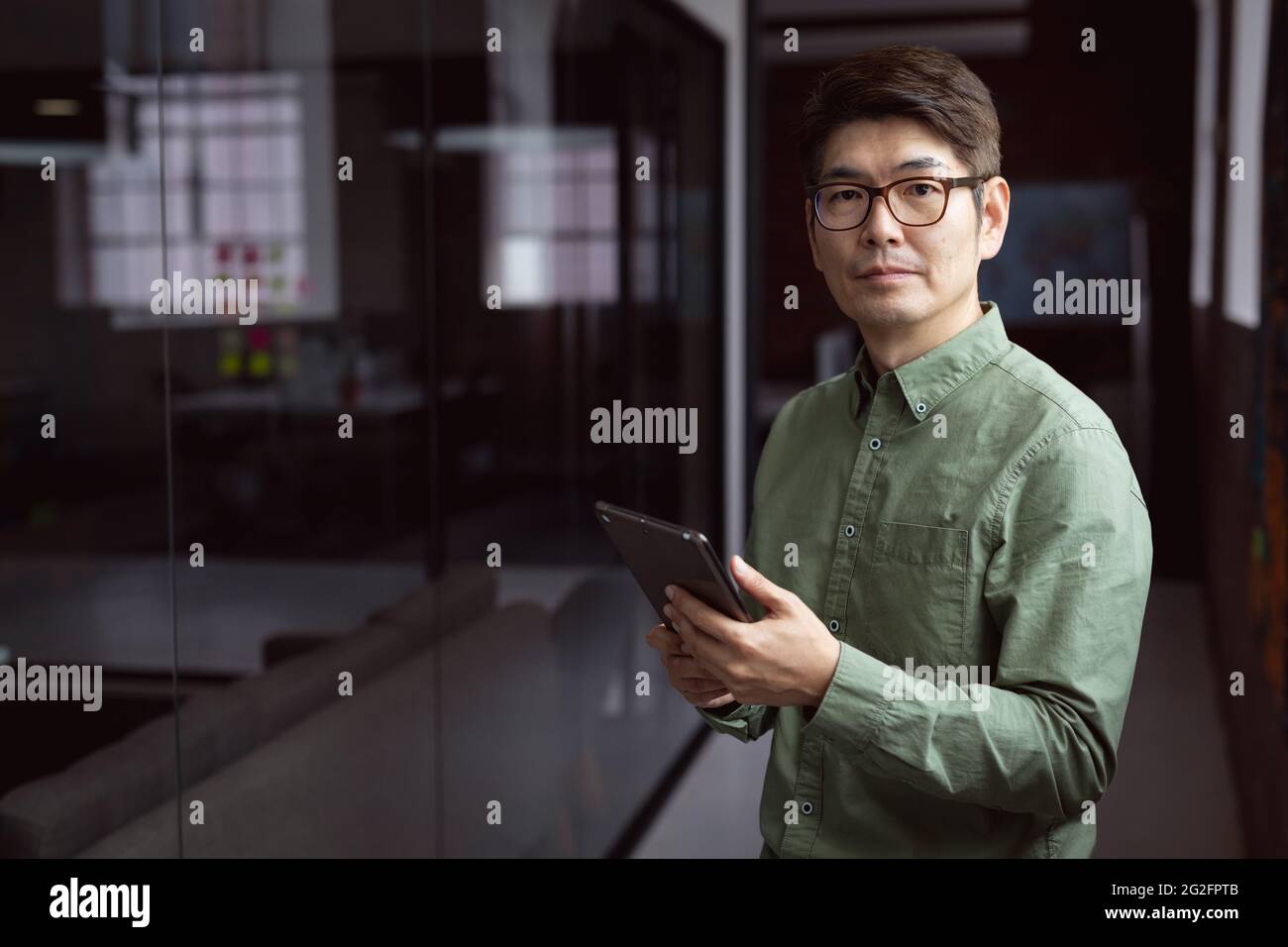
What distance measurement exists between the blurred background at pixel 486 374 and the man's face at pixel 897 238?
19 centimetres

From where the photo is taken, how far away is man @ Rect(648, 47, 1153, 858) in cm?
105

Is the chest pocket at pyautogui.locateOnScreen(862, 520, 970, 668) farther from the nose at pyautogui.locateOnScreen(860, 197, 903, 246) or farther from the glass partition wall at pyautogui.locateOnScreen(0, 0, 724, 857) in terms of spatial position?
the glass partition wall at pyautogui.locateOnScreen(0, 0, 724, 857)

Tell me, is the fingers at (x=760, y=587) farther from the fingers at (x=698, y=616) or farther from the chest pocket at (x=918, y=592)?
the chest pocket at (x=918, y=592)

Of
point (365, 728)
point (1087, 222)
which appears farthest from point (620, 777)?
point (1087, 222)

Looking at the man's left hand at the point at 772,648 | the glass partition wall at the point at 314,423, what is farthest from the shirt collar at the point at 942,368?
the glass partition wall at the point at 314,423

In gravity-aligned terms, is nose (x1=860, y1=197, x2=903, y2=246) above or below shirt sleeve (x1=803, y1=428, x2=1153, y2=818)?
above

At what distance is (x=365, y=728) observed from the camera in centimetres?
215

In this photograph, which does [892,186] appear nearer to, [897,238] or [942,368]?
[897,238]

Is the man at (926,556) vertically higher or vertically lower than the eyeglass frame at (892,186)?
lower

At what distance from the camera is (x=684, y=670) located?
116 cm

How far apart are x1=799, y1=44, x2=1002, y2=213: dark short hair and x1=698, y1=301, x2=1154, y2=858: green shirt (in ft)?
0.52

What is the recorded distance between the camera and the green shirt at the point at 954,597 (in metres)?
1.04

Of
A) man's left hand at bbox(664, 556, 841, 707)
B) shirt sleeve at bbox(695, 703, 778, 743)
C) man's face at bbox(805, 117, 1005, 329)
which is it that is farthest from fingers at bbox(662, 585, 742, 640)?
man's face at bbox(805, 117, 1005, 329)

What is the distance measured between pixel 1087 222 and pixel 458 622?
7.84ft
